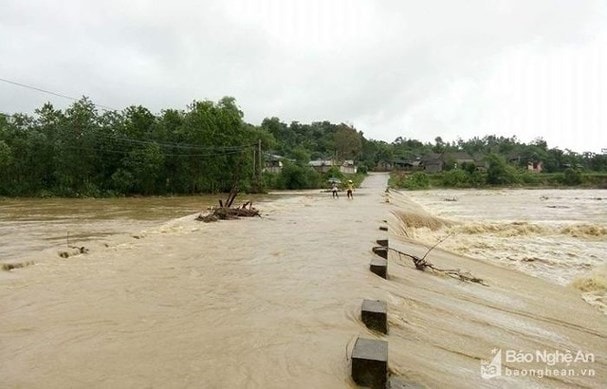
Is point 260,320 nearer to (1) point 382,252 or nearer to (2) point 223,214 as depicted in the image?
(1) point 382,252

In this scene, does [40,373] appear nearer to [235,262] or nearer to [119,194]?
[235,262]

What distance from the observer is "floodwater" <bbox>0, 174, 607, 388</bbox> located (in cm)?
421

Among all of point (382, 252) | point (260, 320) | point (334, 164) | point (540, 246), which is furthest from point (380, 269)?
point (334, 164)

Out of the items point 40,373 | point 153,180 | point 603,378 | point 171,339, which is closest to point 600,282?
point 603,378

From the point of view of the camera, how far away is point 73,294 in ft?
22.9

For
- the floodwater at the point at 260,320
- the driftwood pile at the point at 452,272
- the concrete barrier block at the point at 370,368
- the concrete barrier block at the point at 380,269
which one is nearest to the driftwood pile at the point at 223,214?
the floodwater at the point at 260,320

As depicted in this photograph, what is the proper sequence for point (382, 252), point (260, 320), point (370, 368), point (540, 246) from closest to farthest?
point (370, 368)
point (260, 320)
point (382, 252)
point (540, 246)

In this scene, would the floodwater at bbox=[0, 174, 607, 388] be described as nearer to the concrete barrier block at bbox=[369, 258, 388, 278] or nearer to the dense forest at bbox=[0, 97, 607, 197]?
the concrete barrier block at bbox=[369, 258, 388, 278]

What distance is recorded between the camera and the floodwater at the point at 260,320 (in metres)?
4.21

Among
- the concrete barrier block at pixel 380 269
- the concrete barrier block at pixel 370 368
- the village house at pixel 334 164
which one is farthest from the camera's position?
the village house at pixel 334 164

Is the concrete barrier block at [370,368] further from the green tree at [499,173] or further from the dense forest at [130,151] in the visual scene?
the green tree at [499,173]

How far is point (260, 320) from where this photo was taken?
5676 mm

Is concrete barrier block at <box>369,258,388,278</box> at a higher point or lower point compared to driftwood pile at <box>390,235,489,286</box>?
higher

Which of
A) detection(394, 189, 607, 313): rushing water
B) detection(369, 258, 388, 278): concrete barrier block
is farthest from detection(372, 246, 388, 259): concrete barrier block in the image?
detection(394, 189, 607, 313): rushing water
